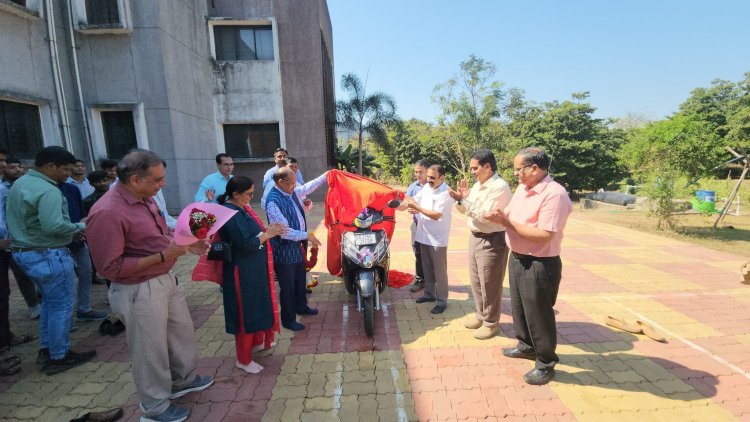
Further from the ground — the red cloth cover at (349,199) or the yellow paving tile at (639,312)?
the red cloth cover at (349,199)

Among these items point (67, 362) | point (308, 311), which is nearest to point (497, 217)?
point (308, 311)

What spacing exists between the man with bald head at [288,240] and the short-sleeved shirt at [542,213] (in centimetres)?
210

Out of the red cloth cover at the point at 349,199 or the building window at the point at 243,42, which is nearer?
the red cloth cover at the point at 349,199

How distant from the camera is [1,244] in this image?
3.09 meters

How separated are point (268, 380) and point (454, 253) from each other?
4956 mm

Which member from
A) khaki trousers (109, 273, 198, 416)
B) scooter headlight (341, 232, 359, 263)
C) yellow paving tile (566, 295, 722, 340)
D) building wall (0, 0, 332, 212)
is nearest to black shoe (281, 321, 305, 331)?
scooter headlight (341, 232, 359, 263)

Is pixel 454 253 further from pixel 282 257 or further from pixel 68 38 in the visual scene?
pixel 68 38

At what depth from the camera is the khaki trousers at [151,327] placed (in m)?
2.26

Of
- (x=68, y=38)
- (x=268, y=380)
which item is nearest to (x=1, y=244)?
(x=268, y=380)

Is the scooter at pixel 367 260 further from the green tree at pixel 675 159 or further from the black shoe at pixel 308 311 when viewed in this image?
the green tree at pixel 675 159

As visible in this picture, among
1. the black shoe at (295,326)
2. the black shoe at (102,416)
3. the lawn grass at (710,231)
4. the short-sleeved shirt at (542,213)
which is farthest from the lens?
the lawn grass at (710,231)

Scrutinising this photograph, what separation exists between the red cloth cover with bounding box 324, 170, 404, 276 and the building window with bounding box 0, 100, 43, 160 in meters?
6.83

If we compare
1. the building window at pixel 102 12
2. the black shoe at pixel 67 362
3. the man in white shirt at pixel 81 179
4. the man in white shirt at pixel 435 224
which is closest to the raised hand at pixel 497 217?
the man in white shirt at pixel 435 224

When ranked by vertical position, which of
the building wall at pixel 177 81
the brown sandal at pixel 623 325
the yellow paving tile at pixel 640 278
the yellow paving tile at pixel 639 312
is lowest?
the yellow paving tile at pixel 640 278
